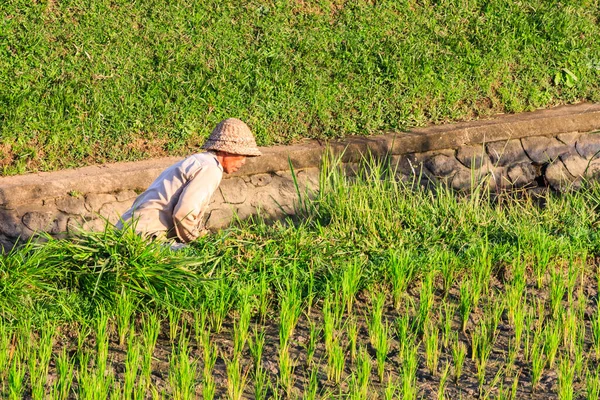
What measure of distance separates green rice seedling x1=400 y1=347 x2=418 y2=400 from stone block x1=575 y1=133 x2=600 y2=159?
13.3 feet

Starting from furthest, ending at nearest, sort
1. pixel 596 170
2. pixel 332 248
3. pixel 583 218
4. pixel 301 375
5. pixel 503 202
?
pixel 596 170, pixel 503 202, pixel 583 218, pixel 332 248, pixel 301 375

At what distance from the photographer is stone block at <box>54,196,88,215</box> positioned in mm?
7160

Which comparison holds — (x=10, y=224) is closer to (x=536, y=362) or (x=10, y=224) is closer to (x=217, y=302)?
(x=217, y=302)

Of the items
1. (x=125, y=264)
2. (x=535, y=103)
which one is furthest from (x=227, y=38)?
(x=125, y=264)

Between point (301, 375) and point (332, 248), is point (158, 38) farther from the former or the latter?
point (301, 375)

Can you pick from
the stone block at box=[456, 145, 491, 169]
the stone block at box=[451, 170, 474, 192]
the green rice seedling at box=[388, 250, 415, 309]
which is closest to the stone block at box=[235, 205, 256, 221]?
the stone block at box=[451, 170, 474, 192]

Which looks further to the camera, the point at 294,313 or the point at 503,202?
the point at 503,202

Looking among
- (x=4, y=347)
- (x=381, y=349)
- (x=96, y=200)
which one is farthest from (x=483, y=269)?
(x=96, y=200)

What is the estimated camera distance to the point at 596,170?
8133 millimetres

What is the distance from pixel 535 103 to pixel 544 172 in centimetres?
90

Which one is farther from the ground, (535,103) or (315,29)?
(315,29)

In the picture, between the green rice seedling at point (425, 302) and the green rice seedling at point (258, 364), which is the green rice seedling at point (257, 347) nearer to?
the green rice seedling at point (258, 364)

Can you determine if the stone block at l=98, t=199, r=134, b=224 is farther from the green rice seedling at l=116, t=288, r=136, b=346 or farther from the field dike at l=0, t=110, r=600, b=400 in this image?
the green rice seedling at l=116, t=288, r=136, b=346

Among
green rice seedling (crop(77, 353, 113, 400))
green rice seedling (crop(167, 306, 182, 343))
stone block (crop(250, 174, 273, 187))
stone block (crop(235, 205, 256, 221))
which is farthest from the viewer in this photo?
stone block (crop(250, 174, 273, 187))
